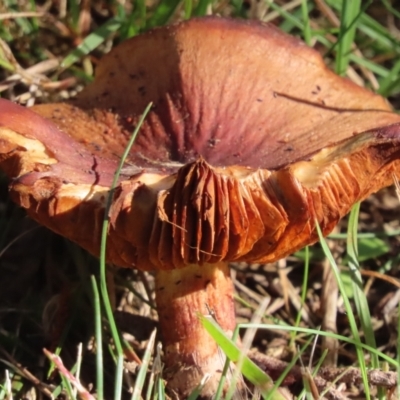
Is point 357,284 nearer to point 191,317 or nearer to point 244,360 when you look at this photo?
point 191,317

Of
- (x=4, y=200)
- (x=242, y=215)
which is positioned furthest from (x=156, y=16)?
(x=242, y=215)

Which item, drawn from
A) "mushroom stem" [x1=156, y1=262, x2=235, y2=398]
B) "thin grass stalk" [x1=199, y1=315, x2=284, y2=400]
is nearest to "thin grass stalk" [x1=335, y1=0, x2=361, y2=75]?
"mushroom stem" [x1=156, y1=262, x2=235, y2=398]

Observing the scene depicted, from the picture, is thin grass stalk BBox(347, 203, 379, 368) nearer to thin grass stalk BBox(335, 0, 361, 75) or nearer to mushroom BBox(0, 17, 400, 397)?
mushroom BBox(0, 17, 400, 397)

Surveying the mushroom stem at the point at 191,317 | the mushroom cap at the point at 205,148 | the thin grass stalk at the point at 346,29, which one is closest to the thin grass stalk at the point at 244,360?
the mushroom cap at the point at 205,148

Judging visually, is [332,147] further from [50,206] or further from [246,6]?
[246,6]

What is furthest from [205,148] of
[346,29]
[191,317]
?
[346,29]

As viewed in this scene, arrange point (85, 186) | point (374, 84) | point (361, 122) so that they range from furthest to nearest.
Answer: point (374, 84), point (361, 122), point (85, 186)
